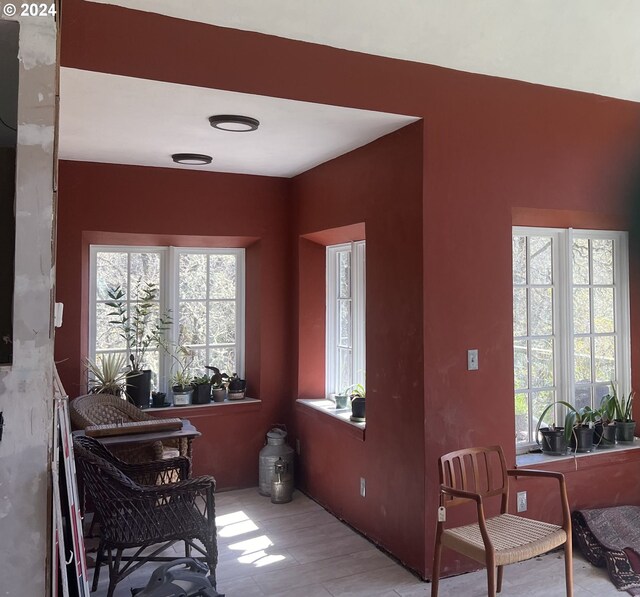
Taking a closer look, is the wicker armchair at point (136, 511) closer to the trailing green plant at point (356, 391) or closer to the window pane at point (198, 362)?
the trailing green plant at point (356, 391)

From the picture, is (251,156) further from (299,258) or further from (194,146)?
(299,258)

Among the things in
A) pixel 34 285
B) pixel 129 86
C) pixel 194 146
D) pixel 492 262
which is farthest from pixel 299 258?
pixel 34 285

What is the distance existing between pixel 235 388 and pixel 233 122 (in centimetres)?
232

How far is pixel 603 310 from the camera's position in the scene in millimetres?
4059

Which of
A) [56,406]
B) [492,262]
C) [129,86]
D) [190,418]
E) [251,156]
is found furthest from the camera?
[190,418]

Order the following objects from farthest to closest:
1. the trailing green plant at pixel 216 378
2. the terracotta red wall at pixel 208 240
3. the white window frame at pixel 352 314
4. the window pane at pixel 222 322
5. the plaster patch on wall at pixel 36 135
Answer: the window pane at pixel 222 322 < the trailing green plant at pixel 216 378 < the white window frame at pixel 352 314 < the terracotta red wall at pixel 208 240 < the plaster patch on wall at pixel 36 135

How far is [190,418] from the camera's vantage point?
4488 millimetres

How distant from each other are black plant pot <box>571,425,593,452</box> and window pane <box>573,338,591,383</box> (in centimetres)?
41

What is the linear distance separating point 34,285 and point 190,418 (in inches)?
108

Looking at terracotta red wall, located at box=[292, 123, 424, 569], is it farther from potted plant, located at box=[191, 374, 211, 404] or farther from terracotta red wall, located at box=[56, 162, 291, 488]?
potted plant, located at box=[191, 374, 211, 404]

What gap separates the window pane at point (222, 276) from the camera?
4.91 m

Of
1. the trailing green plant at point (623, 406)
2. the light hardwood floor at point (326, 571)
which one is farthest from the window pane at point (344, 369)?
the trailing green plant at point (623, 406)

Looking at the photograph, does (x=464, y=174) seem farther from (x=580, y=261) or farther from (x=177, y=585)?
(x=177, y=585)

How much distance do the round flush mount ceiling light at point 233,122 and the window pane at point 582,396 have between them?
272 cm
